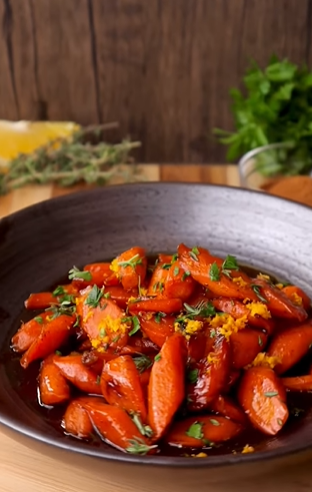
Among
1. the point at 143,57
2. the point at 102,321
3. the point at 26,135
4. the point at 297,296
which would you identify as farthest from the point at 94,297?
the point at 143,57

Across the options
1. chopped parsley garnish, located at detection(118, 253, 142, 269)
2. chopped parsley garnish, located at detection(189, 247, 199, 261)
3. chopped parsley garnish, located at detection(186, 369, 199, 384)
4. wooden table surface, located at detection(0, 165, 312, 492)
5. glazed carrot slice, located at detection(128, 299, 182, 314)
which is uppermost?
chopped parsley garnish, located at detection(189, 247, 199, 261)

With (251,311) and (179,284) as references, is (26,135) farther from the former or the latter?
(251,311)

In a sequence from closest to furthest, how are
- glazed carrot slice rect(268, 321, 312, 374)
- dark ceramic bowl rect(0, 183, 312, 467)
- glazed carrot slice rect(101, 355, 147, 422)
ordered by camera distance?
glazed carrot slice rect(101, 355, 147, 422) < glazed carrot slice rect(268, 321, 312, 374) < dark ceramic bowl rect(0, 183, 312, 467)

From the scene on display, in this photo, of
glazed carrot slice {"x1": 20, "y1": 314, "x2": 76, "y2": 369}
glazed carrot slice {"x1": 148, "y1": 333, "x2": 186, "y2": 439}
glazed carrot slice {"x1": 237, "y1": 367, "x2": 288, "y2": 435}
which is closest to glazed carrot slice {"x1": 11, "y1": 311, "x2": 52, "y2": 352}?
glazed carrot slice {"x1": 20, "y1": 314, "x2": 76, "y2": 369}

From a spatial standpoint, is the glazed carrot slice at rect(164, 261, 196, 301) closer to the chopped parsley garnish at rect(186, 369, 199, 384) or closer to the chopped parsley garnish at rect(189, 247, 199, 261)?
the chopped parsley garnish at rect(189, 247, 199, 261)

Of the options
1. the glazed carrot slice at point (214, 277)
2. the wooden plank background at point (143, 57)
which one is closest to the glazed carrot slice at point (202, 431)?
the glazed carrot slice at point (214, 277)

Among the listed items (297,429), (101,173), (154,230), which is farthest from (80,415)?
(101,173)

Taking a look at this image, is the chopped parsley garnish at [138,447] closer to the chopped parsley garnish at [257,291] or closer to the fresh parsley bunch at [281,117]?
the chopped parsley garnish at [257,291]
